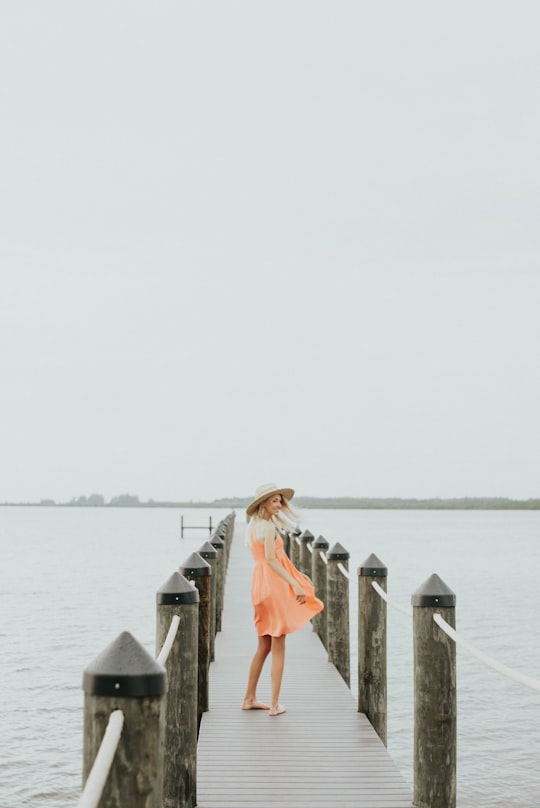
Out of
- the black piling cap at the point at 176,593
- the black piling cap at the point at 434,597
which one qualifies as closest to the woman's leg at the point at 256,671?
the black piling cap at the point at 176,593

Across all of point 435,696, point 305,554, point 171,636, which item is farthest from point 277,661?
point 305,554

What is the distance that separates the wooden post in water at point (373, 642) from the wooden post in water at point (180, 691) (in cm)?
240

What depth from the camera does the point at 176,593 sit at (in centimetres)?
533

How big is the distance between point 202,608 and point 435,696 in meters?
3.06

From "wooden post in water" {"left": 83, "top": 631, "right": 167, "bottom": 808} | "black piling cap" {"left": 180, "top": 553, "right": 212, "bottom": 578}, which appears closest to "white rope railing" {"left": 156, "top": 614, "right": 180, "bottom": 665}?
"wooden post in water" {"left": 83, "top": 631, "right": 167, "bottom": 808}

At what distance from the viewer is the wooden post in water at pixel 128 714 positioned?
279 cm

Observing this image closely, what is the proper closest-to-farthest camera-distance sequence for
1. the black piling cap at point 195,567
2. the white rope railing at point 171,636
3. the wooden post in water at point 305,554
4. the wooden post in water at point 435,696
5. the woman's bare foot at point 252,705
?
the white rope railing at point 171,636, the wooden post in water at point 435,696, the black piling cap at point 195,567, the woman's bare foot at point 252,705, the wooden post in water at point 305,554

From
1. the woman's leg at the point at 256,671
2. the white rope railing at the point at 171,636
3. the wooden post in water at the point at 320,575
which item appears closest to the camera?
the white rope railing at the point at 171,636

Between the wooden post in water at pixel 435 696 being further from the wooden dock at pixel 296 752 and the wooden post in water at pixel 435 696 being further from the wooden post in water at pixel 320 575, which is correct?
the wooden post in water at pixel 320 575

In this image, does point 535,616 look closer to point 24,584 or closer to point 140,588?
point 140,588

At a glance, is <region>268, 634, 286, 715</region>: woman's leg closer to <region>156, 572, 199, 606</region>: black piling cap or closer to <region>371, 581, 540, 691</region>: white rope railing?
<region>156, 572, 199, 606</region>: black piling cap

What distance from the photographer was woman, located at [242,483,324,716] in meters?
7.40

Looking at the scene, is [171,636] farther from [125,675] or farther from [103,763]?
[103,763]

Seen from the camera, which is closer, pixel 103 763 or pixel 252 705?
pixel 103 763
